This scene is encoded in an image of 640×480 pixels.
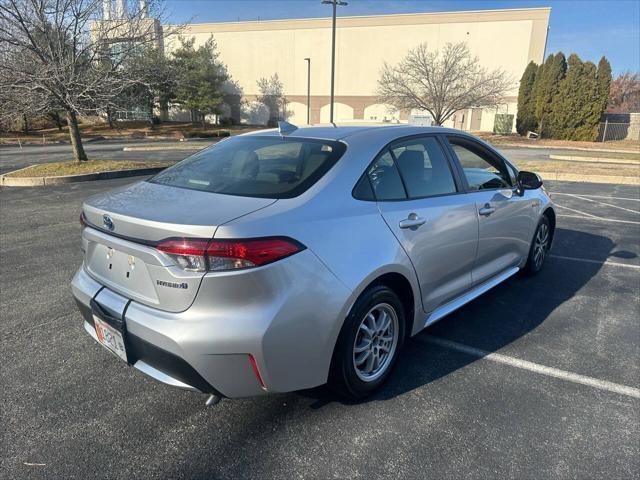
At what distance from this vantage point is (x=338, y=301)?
2285 mm

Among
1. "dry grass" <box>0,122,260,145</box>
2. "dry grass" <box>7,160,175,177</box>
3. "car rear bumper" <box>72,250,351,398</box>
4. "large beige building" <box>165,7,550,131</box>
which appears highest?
"large beige building" <box>165,7,550,131</box>

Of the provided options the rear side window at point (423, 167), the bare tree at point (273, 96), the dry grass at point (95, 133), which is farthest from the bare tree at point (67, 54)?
the bare tree at point (273, 96)

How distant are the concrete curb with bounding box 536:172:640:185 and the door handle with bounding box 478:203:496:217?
11292mm

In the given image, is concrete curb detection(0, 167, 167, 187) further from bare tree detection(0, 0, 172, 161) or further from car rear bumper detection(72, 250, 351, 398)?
car rear bumper detection(72, 250, 351, 398)

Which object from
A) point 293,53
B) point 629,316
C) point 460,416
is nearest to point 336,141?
point 460,416

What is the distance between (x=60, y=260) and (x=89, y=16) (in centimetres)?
976

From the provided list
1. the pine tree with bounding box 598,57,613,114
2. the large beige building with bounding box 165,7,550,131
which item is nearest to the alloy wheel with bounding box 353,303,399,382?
the pine tree with bounding box 598,57,613,114

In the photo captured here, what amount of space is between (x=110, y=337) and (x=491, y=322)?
9.93 feet

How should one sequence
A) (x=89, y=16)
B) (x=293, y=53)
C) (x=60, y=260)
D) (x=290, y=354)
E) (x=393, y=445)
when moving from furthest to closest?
(x=293, y=53) < (x=89, y=16) < (x=60, y=260) < (x=393, y=445) < (x=290, y=354)

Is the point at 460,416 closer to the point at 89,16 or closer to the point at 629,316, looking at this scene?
the point at 629,316

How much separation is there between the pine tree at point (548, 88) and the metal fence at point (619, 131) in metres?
4.39

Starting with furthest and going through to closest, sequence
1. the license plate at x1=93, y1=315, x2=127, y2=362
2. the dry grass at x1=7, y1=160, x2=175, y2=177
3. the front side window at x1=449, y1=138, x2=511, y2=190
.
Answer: the dry grass at x1=7, y1=160, x2=175, y2=177 < the front side window at x1=449, y1=138, x2=511, y2=190 < the license plate at x1=93, y1=315, x2=127, y2=362

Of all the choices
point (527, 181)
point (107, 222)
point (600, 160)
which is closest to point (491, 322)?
point (527, 181)

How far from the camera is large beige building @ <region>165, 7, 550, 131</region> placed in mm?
43375
